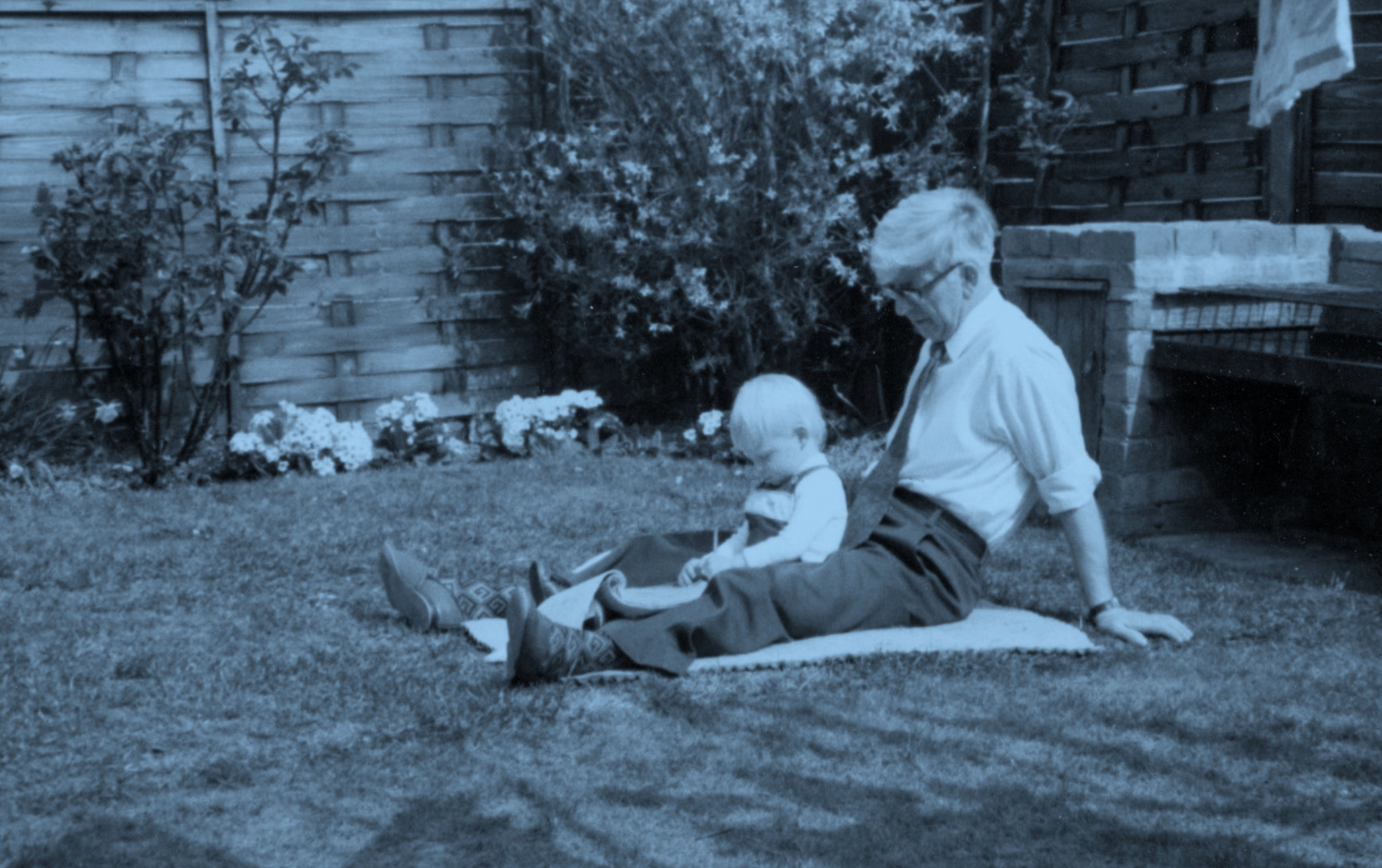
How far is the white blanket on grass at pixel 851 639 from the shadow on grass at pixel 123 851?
118 cm

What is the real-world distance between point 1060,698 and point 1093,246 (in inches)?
92.2

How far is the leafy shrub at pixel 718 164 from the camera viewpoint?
713 cm

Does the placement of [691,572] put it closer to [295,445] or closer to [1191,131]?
[1191,131]

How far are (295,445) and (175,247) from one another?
1.09 meters

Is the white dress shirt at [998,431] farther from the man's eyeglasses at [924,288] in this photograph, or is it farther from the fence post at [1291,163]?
the fence post at [1291,163]

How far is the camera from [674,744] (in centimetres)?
314

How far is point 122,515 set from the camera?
607cm

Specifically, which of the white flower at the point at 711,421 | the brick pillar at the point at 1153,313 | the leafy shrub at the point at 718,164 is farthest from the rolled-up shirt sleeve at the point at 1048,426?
the white flower at the point at 711,421

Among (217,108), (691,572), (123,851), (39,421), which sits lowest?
(123,851)

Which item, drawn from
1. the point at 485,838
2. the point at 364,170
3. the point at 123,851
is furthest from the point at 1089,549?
the point at 364,170

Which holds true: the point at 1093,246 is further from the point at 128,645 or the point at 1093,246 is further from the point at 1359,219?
the point at 128,645

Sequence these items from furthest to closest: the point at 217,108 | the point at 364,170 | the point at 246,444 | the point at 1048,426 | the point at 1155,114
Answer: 1. the point at 364,170
2. the point at 217,108
3. the point at 246,444
4. the point at 1155,114
5. the point at 1048,426

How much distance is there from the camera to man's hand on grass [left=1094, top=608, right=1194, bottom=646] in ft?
12.6

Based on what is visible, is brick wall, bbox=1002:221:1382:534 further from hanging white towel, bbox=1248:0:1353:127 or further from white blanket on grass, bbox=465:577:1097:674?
white blanket on grass, bbox=465:577:1097:674
